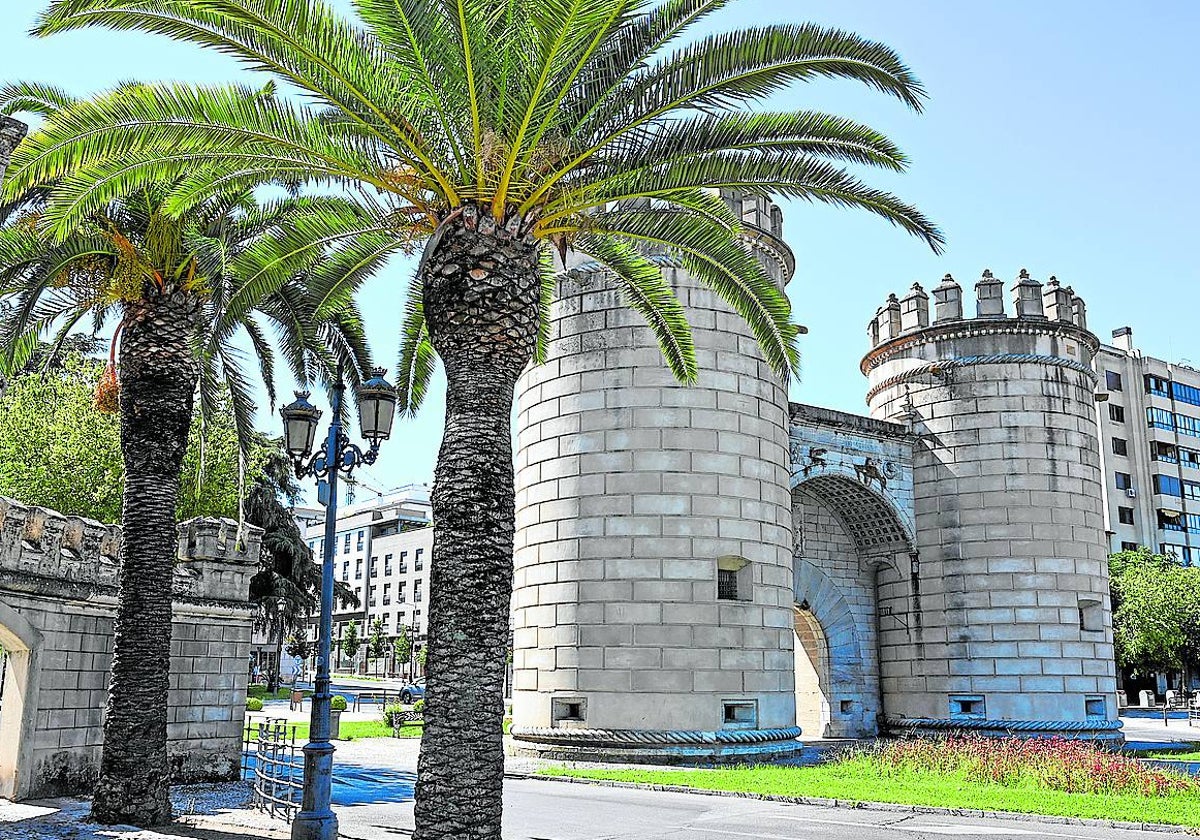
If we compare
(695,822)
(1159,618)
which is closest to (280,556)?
(695,822)

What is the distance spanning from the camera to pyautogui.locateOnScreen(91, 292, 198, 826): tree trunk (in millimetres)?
11570

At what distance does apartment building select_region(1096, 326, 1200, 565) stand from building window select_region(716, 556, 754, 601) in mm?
56028

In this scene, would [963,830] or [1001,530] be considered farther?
[1001,530]

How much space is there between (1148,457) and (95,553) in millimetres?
69742

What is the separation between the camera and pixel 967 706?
24.5 meters

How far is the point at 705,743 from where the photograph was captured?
17.9 m

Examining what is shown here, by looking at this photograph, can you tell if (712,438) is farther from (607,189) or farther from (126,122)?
(126,122)

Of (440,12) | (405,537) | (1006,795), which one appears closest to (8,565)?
(440,12)

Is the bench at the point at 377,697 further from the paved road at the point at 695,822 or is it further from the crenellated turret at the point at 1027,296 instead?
the paved road at the point at 695,822

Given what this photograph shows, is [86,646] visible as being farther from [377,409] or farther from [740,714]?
[740,714]

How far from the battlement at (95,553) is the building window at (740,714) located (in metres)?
8.27

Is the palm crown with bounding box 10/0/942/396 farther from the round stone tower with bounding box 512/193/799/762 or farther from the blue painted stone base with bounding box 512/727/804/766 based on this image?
the blue painted stone base with bounding box 512/727/804/766

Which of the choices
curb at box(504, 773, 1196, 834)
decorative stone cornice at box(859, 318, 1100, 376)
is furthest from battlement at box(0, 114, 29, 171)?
decorative stone cornice at box(859, 318, 1100, 376)

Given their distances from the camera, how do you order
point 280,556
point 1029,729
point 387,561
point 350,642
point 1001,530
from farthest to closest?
point 387,561
point 350,642
point 280,556
point 1001,530
point 1029,729
